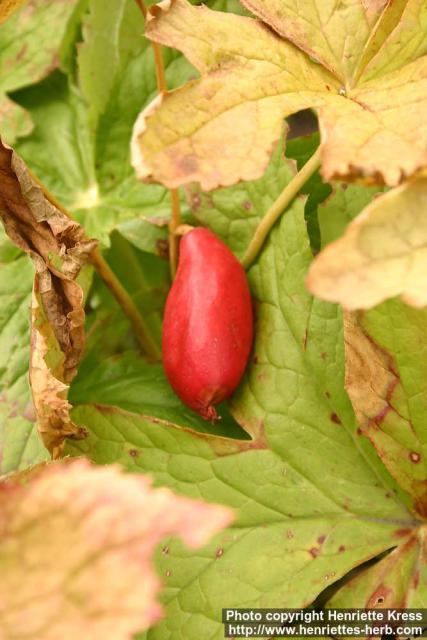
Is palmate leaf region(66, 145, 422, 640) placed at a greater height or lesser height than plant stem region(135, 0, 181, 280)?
lesser

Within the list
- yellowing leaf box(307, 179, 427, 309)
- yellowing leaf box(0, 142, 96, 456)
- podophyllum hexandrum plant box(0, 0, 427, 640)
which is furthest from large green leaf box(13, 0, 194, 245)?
yellowing leaf box(307, 179, 427, 309)

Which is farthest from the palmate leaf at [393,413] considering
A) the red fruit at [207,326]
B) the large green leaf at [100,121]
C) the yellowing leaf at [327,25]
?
the large green leaf at [100,121]

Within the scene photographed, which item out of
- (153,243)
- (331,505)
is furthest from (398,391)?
(153,243)

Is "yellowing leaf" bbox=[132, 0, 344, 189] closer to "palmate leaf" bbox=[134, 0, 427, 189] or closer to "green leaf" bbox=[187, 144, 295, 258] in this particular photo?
"palmate leaf" bbox=[134, 0, 427, 189]

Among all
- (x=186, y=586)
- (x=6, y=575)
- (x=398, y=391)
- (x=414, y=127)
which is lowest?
(x=186, y=586)

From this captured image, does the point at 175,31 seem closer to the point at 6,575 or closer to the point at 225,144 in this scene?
the point at 225,144

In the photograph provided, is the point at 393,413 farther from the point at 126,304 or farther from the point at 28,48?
the point at 28,48
